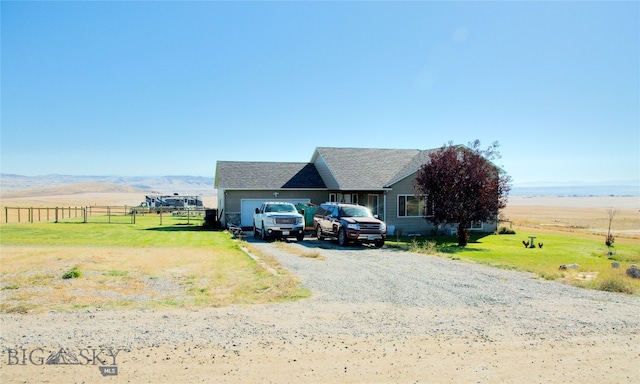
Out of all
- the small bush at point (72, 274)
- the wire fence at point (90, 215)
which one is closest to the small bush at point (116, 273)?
the small bush at point (72, 274)

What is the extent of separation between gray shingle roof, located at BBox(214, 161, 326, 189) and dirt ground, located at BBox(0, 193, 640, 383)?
82.3 ft

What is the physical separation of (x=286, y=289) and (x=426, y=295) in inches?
125

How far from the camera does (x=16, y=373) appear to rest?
243 inches

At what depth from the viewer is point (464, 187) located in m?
25.0

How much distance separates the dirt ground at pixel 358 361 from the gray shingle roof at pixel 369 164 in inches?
885

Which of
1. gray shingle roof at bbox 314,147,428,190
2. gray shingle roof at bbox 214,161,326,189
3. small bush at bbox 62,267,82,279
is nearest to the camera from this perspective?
small bush at bbox 62,267,82,279

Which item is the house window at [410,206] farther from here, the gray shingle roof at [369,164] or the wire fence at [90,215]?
the wire fence at [90,215]

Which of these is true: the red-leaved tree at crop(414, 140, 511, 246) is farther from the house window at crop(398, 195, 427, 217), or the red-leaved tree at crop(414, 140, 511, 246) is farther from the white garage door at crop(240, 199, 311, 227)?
the white garage door at crop(240, 199, 311, 227)

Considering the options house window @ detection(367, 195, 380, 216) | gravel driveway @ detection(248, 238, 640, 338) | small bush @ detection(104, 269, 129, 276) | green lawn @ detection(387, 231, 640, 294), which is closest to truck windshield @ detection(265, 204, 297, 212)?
green lawn @ detection(387, 231, 640, 294)

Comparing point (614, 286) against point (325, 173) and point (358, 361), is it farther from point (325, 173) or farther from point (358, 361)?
point (325, 173)

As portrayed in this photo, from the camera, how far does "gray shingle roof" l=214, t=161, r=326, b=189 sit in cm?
3292

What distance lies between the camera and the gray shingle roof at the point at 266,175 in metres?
32.9

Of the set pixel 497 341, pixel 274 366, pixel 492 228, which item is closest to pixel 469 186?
pixel 492 228

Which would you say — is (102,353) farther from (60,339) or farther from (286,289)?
(286,289)
